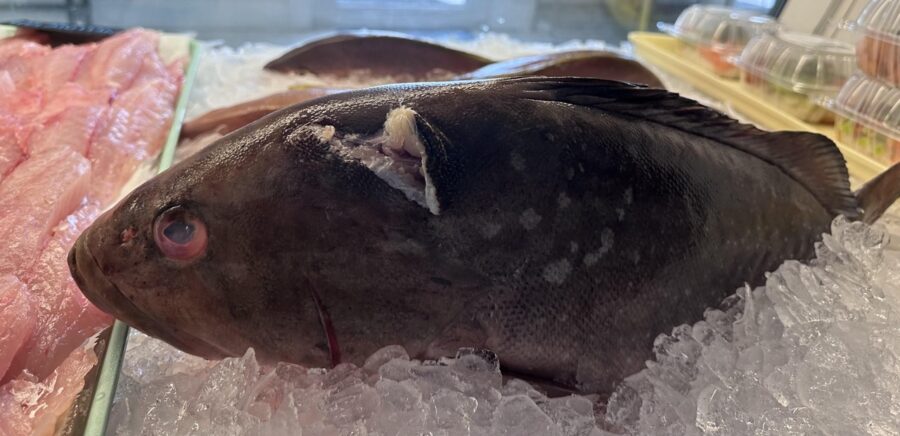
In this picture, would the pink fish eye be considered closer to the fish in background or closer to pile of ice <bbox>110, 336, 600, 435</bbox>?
pile of ice <bbox>110, 336, 600, 435</bbox>

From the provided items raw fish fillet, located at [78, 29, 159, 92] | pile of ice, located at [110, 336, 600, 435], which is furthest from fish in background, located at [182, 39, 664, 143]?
pile of ice, located at [110, 336, 600, 435]

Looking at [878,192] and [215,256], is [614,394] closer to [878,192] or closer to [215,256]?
[215,256]

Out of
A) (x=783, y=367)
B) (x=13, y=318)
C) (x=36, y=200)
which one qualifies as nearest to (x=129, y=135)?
(x=36, y=200)

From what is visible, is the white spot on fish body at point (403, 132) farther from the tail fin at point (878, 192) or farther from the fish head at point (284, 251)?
the tail fin at point (878, 192)

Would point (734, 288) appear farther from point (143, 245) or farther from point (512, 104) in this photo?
point (143, 245)

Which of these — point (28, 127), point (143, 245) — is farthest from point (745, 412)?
point (28, 127)

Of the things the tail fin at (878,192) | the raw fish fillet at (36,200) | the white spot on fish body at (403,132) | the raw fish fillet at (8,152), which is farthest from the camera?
the raw fish fillet at (8,152)

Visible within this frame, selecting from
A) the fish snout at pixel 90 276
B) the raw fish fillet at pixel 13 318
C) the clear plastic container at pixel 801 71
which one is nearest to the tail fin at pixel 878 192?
the clear plastic container at pixel 801 71
